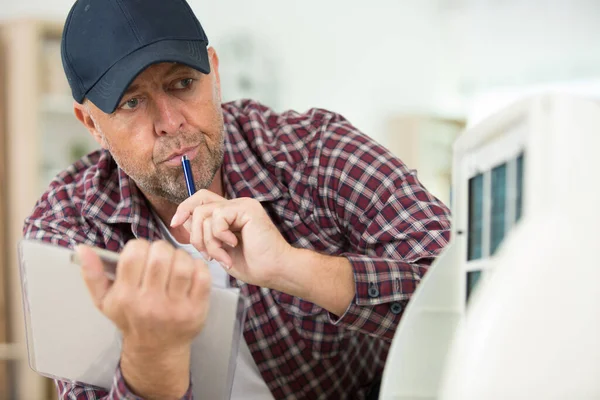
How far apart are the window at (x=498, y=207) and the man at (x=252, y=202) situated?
0.35 meters

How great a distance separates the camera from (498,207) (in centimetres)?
50

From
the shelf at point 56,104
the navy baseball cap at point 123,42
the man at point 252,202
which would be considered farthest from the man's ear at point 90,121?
the shelf at point 56,104

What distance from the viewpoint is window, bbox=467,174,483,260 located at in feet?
1.75

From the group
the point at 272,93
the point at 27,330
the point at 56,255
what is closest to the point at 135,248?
the point at 56,255

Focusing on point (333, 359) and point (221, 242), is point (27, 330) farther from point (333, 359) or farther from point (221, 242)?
point (333, 359)

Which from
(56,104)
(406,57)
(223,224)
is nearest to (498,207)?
(223,224)

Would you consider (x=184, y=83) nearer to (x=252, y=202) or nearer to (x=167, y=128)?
(x=167, y=128)

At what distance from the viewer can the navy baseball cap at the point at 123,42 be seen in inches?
38.7

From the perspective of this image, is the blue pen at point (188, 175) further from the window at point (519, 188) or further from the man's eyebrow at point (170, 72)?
the window at point (519, 188)

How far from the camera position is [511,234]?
437 millimetres

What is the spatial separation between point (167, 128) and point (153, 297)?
0.56 metres

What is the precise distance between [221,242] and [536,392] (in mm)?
471

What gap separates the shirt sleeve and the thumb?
0.43 m

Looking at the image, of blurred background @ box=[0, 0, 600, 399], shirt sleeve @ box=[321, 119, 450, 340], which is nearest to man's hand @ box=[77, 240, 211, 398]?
shirt sleeve @ box=[321, 119, 450, 340]
